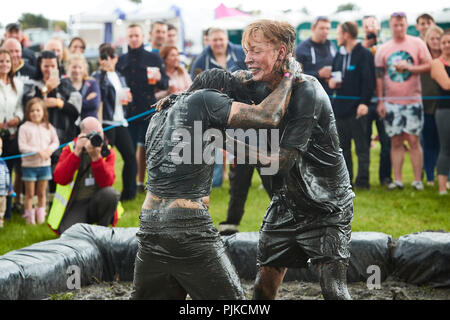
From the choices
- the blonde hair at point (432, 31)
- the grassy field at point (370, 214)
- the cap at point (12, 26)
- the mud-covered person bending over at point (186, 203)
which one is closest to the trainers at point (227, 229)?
the grassy field at point (370, 214)

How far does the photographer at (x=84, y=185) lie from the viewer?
6383mm

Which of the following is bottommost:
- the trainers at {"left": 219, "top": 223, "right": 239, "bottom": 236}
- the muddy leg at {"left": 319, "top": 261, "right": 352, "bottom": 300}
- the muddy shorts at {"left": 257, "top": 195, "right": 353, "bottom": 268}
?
the trainers at {"left": 219, "top": 223, "right": 239, "bottom": 236}

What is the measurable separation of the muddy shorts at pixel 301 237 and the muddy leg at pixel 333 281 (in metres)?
0.03

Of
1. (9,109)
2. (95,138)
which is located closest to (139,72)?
(9,109)

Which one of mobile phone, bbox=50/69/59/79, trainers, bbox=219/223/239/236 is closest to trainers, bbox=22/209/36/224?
mobile phone, bbox=50/69/59/79

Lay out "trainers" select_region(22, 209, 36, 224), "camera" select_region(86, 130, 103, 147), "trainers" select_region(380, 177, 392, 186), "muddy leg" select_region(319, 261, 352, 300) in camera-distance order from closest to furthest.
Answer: "muddy leg" select_region(319, 261, 352, 300)
"camera" select_region(86, 130, 103, 147)
"trainers" select_region(22, 209, 36, 224)
"trainers" select_region(380, 177, 392, 186)

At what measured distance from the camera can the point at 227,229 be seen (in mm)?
6484

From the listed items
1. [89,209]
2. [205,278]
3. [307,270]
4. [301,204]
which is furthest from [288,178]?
[89,209]

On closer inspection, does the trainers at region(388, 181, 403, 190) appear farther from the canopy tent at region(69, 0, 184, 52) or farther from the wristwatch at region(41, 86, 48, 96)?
the canopy tent at region(69, 0, 184, 52)

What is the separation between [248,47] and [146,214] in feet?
3.49

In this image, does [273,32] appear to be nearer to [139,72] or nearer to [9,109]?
[9,109]

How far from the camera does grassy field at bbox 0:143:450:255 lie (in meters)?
6.81

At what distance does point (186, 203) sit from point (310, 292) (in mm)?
2386

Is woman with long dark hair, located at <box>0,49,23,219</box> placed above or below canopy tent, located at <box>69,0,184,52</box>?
below
